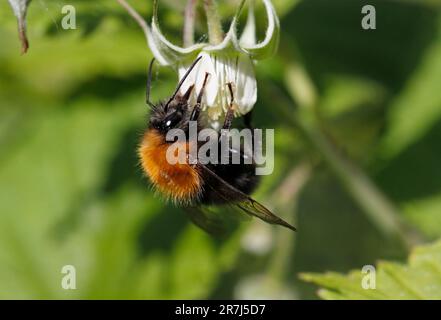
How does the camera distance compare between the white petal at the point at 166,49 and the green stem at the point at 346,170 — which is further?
the green stem at the point at 346,170

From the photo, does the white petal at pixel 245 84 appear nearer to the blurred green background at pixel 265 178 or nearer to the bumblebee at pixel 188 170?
the bumblebee at pixel 188 170

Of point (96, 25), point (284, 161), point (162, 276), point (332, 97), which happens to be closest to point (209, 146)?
point (96, 25)

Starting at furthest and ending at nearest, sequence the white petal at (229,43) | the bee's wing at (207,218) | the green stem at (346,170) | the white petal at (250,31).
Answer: the green stem at (346,170), the bee's wing at (207,218), the white petal at (250,31), the white petal at (229,43)

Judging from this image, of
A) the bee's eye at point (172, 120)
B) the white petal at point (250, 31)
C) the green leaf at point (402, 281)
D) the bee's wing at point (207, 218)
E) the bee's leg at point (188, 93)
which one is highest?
the white petal at point (250, 31)

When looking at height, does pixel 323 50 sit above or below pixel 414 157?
above

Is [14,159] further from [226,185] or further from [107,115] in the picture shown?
[226,185]

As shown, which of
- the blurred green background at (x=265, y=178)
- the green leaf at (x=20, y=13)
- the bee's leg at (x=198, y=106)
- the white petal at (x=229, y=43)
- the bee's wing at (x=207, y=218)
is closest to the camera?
the green leaf at (x=20, y=13)

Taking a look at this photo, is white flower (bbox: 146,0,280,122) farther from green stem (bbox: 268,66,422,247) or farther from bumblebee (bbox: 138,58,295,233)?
green stem (bbox: 268,66,422,247)

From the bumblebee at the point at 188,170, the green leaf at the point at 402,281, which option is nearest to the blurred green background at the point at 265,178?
the green leaf at the point at 402,281
